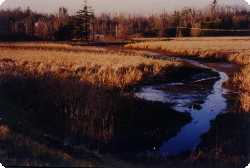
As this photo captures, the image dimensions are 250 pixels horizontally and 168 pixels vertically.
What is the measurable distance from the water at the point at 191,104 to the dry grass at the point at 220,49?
0.13 meters

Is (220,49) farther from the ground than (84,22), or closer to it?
closer to it

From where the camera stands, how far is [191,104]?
5469 millimetres

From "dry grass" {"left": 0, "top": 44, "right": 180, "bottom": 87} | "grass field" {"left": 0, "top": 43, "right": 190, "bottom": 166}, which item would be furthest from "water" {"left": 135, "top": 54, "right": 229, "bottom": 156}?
"dry grass" {"left": 0, "top": 44, "right": 180, "bottom": 87}

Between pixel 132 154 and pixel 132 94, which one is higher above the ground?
pixel 132 94

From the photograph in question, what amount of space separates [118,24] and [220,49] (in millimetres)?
1040

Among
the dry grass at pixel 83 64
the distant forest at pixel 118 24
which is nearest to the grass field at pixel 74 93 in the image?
Answer: the dry grass at pixel 83 64

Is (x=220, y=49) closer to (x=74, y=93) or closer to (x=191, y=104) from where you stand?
(x=191, y=104)

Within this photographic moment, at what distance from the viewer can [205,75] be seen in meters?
5.45

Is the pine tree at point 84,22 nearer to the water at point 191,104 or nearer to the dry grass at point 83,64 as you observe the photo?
the dry grass at point 83,64

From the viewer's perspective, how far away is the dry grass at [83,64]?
5289 millimetres

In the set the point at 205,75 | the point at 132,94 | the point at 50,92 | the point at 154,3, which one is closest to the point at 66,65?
the point at 50,92

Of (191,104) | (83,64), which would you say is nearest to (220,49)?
(191,104)

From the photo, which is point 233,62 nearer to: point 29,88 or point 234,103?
point 234,103

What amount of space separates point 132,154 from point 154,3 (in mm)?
1438
